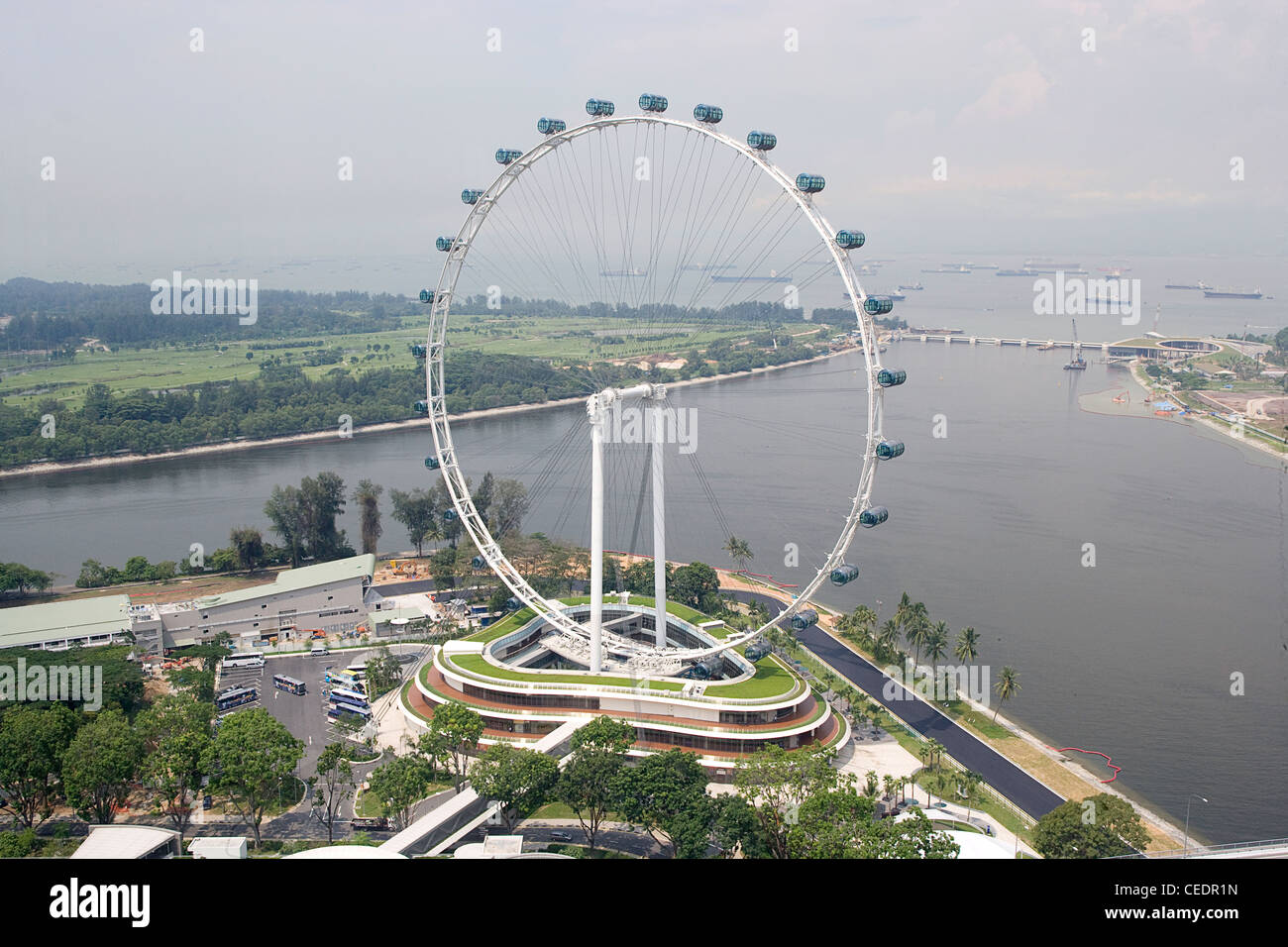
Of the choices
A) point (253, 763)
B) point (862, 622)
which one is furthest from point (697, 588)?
point (253, 763)

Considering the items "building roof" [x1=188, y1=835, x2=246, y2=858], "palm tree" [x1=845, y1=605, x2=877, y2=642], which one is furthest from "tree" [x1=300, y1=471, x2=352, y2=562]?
"building roof" [x1=188, y1=835, x2=246, y2=858]

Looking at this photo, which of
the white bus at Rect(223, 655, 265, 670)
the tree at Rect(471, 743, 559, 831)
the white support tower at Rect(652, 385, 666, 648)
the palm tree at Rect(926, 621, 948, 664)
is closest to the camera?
the tree at Rect(471, 743, 559, 831)

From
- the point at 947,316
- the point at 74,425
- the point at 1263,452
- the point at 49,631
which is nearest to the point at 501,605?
the point at 49,631

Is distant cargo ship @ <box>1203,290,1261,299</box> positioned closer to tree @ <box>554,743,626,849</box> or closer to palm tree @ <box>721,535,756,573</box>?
palm tree @ <box>721,535,756,573</box>

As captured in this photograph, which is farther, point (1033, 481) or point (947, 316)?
point (947, 316)

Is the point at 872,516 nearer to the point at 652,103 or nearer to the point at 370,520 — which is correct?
the point at 652,103
